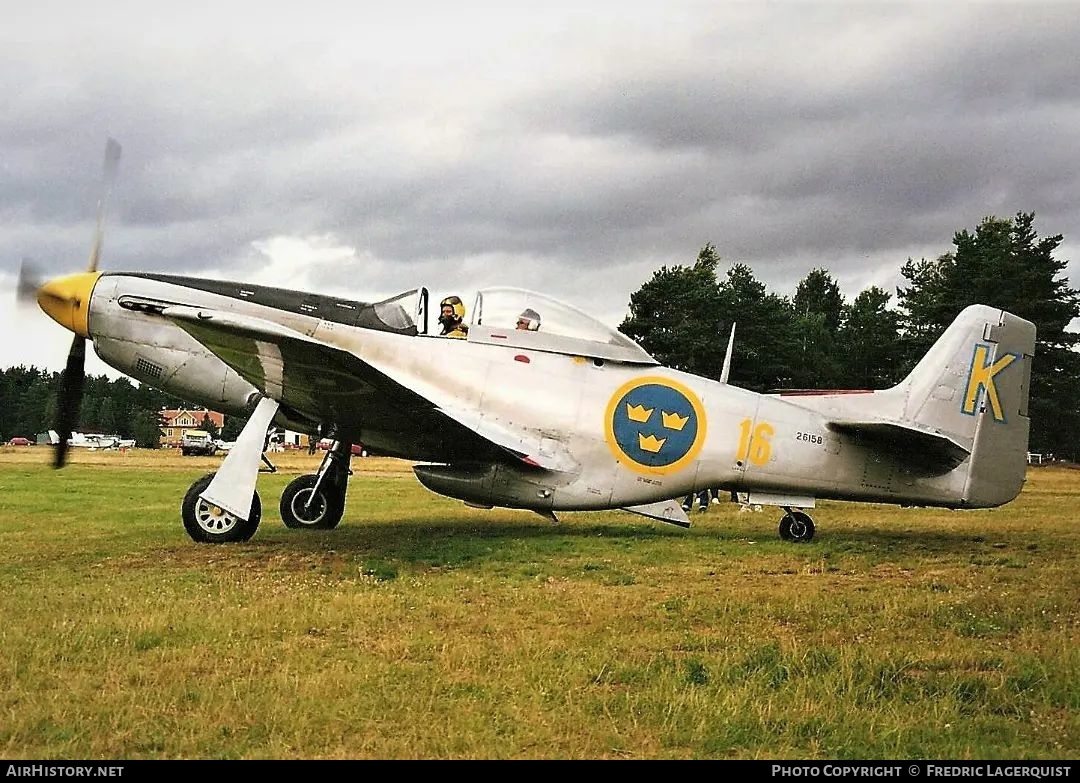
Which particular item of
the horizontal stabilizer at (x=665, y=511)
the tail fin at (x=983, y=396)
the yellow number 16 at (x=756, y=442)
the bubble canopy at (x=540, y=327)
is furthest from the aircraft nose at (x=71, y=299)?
the tail fin at (x=983, y=396)

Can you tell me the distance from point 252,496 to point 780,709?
19.2 ft

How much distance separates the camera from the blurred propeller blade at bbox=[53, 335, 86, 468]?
376 inches

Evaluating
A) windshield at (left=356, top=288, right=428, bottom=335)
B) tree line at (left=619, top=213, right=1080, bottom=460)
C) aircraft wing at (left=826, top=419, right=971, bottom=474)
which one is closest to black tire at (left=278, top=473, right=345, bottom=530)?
windshield at (left=356, top=288, right=428, bottom=335)

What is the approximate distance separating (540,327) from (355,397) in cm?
211

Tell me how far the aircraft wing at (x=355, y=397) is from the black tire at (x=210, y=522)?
1.12m

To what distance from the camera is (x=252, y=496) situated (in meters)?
8.08

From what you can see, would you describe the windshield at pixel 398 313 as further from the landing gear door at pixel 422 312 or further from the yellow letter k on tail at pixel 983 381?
the yellow letter k on tail at pixel 983 381

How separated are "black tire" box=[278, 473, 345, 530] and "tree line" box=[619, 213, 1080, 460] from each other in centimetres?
2577

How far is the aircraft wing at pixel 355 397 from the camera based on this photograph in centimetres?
729

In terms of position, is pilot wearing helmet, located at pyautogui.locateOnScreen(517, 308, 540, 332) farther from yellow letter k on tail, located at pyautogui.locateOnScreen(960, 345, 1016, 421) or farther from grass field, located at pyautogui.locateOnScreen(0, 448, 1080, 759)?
yellow letter k on tail, located at pyautogui.locateOnScreen(960, 345, 1016, 421)

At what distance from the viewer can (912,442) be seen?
9109 mm

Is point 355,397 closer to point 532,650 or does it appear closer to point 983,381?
point 532,650

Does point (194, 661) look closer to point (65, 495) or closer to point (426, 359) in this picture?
point (426, 359)
